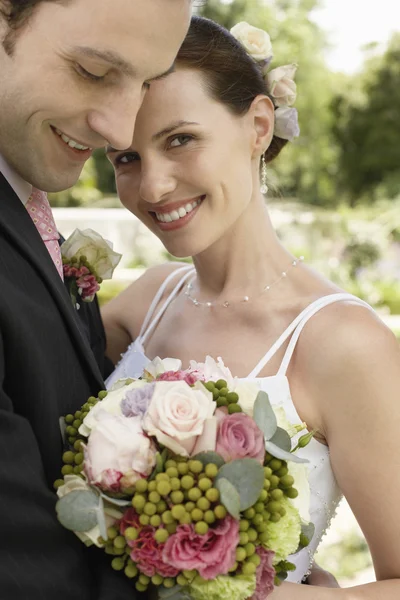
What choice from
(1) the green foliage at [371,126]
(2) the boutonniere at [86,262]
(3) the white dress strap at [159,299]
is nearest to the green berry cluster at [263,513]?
(2) the boutonniere at [86,262]

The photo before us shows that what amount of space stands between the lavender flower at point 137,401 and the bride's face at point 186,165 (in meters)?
1.18

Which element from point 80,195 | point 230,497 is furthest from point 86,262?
point 80,195

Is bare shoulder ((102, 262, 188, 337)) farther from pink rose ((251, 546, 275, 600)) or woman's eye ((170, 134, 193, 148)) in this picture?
pink rose ((251, 546, 275, 600))

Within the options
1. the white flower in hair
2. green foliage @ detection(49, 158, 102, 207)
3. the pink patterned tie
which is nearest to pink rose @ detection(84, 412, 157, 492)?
the pink patterned tie

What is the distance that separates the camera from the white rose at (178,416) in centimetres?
175

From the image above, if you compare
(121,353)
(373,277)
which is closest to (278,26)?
(373,277)

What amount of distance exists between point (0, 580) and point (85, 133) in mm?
1168

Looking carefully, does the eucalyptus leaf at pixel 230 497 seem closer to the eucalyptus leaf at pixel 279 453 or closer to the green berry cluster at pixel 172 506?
the green berry cluster at pixel 172 506

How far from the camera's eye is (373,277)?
16688 millimetres

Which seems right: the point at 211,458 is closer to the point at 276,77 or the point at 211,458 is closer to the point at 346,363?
the point at 346,363

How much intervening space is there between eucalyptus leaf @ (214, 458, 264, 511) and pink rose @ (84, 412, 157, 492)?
18 cm

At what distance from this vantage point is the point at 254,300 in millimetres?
3174

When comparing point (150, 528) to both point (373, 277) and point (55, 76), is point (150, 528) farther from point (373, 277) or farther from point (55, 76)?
point (373, 277)

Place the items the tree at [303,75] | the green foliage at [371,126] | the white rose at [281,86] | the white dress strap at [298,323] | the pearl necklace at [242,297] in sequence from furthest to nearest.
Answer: the green foliage at [371,126] < the tree at [303,75] < the white rose at [281,86] < the pearl necklace at [242,297] < the white dress strap at [298,323]
